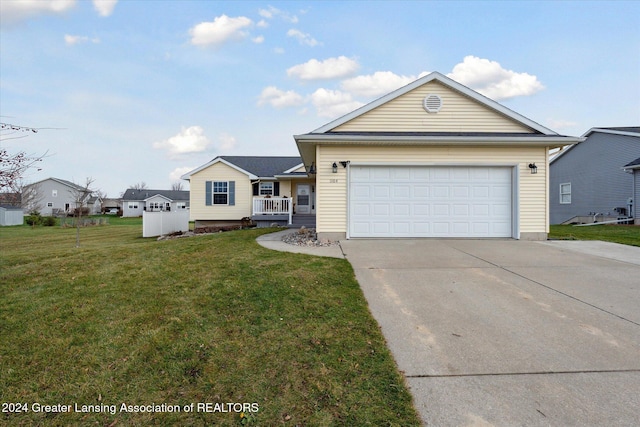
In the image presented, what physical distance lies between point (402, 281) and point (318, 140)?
17.6 feet

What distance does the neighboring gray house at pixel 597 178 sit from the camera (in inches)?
690

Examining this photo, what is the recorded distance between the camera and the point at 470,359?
281 cm

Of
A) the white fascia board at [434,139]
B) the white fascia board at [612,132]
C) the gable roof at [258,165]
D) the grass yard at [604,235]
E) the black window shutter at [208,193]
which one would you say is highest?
the white fascia board at [612,132]

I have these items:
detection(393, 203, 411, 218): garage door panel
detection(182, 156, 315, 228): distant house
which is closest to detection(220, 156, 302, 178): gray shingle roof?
detection(182, 156, 315, 228): distant house

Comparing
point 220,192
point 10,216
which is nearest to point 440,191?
point 220,192

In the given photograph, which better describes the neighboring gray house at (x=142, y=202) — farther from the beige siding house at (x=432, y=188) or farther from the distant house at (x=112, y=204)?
the beige siding house at (x=432, y=188)

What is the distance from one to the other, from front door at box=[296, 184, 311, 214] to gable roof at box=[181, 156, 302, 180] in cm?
148

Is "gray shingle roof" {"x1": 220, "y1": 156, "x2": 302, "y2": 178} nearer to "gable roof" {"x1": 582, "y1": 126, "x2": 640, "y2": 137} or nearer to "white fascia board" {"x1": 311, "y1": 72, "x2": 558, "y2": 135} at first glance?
"white fascia board" {"x1": 311, "y1": 72, "x2": 558, "y2": 135}

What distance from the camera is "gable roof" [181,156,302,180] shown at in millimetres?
19031

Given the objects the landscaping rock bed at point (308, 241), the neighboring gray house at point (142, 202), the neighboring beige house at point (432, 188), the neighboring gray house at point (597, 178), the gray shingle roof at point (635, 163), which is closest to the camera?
the landscaping rock bed at point (308, 241)

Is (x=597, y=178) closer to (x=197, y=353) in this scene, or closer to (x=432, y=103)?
(x=432, y=103)

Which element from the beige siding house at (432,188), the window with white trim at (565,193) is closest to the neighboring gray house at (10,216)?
the beige siding house at (432,188)

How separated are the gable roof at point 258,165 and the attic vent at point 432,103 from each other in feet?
33.2

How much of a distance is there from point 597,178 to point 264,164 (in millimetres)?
21923
